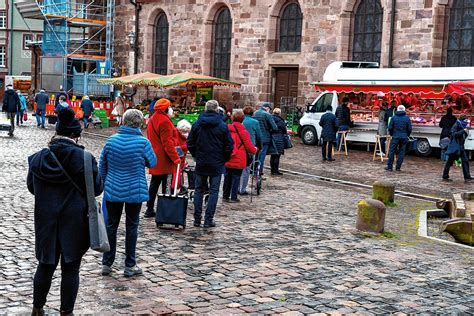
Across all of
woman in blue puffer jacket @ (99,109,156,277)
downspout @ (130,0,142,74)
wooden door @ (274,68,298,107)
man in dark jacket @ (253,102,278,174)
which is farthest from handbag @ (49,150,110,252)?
downspout @ (130,0,142,74)

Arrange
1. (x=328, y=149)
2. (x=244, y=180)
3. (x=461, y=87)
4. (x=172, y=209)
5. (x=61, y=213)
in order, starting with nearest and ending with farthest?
1. (x=61, y=213)
2. (x=172, y=209)
3. (x=244, y=180)
4. (x=328, y=149)
5. (x=461, y=87)

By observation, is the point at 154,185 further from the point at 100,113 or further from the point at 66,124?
the point at 100,113

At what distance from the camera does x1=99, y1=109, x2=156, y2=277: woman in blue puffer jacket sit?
7.33 meters

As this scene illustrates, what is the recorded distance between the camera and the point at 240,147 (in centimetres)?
1202

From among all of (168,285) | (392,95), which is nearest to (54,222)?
(168,285)

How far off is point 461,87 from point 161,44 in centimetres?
1978

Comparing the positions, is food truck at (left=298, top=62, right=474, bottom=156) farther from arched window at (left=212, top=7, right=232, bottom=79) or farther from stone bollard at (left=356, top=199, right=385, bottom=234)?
stone bollard at (left=356, top=199, right=385, bottom=234)

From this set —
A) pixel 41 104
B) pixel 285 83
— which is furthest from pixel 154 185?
pixel 285 83

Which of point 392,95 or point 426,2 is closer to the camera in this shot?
point 392,95

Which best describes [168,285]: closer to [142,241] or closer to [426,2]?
[142,241]

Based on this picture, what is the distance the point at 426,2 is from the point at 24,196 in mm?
17388

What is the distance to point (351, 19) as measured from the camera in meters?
27.9

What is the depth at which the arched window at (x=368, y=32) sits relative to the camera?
1072 inches

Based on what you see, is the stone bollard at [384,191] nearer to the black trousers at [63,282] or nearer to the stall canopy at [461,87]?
the black trousers at [63,282]
